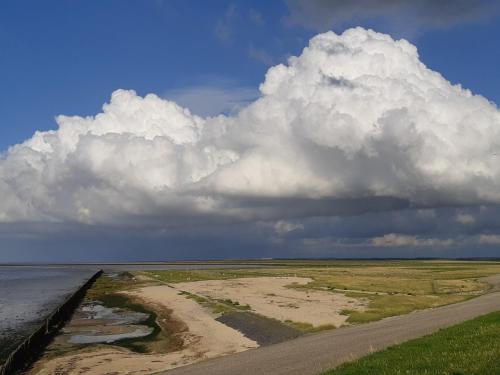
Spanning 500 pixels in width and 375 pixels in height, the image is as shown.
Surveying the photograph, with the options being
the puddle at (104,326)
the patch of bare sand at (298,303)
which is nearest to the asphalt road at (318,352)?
the patch of bare sand at (298,303)

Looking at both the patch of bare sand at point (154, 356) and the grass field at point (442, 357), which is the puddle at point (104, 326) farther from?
the grass field at point (442, 357)

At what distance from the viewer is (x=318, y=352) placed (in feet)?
104

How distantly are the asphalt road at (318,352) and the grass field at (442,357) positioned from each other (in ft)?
10.6

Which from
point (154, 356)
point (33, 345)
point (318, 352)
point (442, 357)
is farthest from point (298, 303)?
point (442, 357)

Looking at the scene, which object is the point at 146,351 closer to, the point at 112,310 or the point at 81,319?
the point at 81,319

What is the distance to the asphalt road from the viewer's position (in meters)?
28.1

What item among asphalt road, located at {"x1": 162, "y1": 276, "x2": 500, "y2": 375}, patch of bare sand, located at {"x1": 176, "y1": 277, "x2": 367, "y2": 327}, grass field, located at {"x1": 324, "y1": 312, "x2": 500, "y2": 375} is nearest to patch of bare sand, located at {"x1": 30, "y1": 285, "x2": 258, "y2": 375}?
asphalt road, located at {"x1": 162, "y1": 276, "x2": 500, "y2": 375}

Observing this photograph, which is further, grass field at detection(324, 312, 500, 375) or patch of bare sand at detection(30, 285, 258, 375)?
patch of bare sand at detection(30, 285, 258, 375)

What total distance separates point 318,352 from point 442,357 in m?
11.4

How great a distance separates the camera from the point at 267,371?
90.5 feet

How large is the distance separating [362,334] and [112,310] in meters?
46.3

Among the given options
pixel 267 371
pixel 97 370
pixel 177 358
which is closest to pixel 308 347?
pixel 267 371

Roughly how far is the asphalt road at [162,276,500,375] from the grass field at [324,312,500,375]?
10.6ft

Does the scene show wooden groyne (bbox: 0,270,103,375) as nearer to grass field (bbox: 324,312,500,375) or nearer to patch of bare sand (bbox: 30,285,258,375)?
patch of bare sand (bbox: 30,285,258,375)
